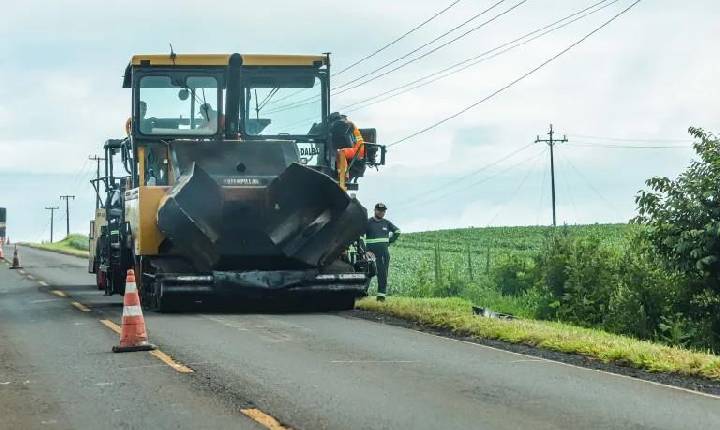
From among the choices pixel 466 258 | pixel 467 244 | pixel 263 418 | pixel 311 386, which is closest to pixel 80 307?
pixel 311 386

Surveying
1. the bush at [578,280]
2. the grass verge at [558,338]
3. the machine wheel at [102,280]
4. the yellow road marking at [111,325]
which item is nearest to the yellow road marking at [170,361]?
the yellow road marking at [111,325]

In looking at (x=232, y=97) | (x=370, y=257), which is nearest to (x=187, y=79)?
(x=232, y=97)

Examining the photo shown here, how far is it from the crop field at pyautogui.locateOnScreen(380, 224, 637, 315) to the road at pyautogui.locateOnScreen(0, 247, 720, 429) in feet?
27.8

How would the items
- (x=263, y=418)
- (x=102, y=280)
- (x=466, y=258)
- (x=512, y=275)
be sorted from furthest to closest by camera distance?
(x=466, y=258)
(x=102, y=280)
(x=512, y=275)
(x=263, y=418)

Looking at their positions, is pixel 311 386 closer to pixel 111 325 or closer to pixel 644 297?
pixel 111 325

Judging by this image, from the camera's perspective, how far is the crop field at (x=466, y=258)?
23781mm

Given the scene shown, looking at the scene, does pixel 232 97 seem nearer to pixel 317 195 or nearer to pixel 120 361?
pixel 317 195

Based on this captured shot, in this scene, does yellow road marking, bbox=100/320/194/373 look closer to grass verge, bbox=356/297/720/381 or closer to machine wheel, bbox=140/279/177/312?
grass verge, bbox=356/297/720/381

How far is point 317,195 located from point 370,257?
1.95m

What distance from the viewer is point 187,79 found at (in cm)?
1959

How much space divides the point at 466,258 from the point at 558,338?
35707mm

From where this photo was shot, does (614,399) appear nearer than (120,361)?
Yes

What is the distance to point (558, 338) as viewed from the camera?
1402cm

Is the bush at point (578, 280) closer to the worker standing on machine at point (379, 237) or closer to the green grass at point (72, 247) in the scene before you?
the worker standing on machine at point (379, 237)
